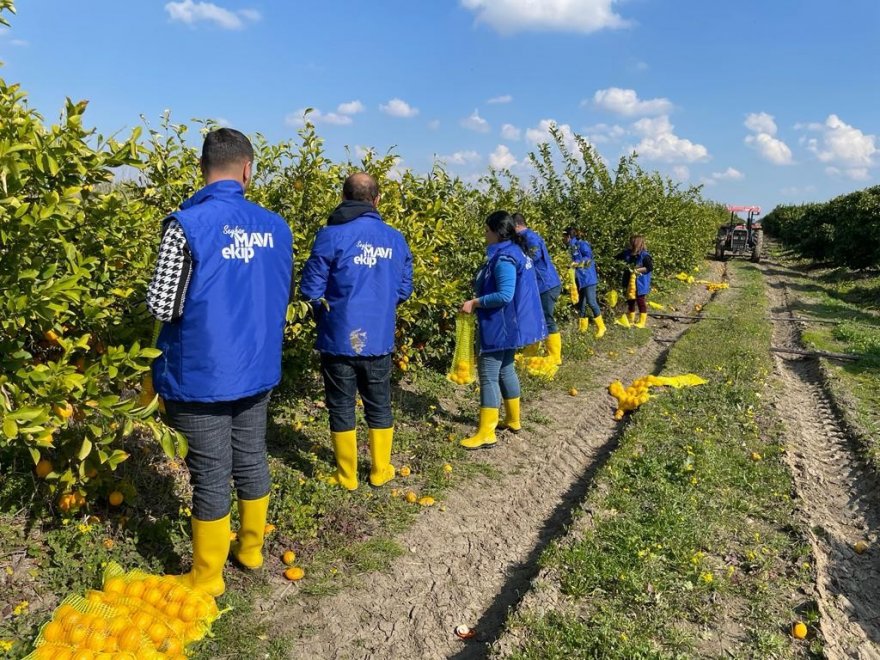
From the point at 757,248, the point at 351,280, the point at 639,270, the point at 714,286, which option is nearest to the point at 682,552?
the point at 351,280

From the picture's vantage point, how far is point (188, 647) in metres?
2.61

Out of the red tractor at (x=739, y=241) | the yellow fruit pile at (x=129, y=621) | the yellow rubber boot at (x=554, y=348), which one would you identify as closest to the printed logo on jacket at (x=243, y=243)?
the yellow fruit pile at (x=129, y=621)

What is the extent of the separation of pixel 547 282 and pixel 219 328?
5573 mm

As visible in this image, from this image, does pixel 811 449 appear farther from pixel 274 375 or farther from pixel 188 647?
pixel 188 647

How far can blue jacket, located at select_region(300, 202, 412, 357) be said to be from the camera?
12.3 ft

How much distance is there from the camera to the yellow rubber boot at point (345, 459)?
399 cm

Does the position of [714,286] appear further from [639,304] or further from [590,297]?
[590,297]

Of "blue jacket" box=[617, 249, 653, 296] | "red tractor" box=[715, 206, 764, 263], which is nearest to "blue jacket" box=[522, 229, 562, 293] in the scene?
"blue jacket" box=[617, 249, 653, 296]

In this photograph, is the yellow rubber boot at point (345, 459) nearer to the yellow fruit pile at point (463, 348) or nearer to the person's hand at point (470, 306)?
the person's hand at point (470, 306)

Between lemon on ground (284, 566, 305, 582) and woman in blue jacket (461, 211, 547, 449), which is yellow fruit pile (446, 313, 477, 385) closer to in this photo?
woman in blue jacket (461, 211, 547, 449)

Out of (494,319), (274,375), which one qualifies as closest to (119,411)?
(274,375)

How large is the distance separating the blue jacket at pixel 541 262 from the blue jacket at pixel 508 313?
6.99ft

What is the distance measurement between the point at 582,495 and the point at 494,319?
1.52 meters

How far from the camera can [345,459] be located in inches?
159
